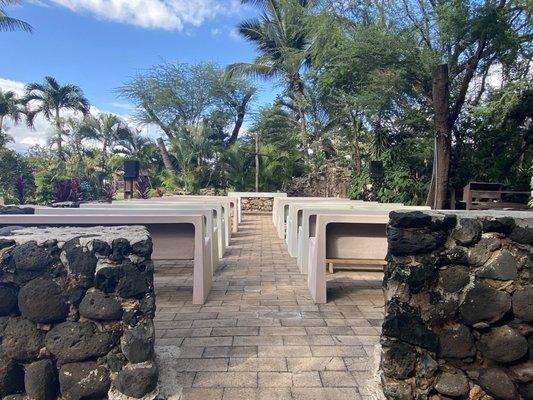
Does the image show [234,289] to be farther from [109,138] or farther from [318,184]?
[109,138]

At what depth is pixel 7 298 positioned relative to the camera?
77.1 inches

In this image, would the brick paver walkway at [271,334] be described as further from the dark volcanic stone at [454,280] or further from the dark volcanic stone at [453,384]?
the dark volcanic stone at [454,280]

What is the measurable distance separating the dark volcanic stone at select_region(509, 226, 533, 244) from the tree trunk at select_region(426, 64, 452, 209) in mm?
5060

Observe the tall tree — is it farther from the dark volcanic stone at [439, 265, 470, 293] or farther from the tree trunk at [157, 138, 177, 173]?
the dark volcanic stone at [439, 265, 470, 293]

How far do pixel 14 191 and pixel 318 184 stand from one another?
9.53 m

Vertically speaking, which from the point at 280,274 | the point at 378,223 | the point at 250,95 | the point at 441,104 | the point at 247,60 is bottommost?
the point at 280,274

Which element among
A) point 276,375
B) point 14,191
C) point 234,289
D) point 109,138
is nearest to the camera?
point 276,375

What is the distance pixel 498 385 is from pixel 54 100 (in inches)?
918

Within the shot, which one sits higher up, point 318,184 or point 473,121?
point 473,121

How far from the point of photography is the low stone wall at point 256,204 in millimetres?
14648

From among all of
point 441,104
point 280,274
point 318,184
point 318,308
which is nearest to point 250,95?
point 318,184

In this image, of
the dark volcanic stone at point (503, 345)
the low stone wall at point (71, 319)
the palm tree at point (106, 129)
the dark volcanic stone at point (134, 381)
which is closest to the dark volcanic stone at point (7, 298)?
the low stone wall at point (71, 319)

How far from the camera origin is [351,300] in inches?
151

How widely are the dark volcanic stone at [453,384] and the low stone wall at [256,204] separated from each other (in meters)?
12.6
